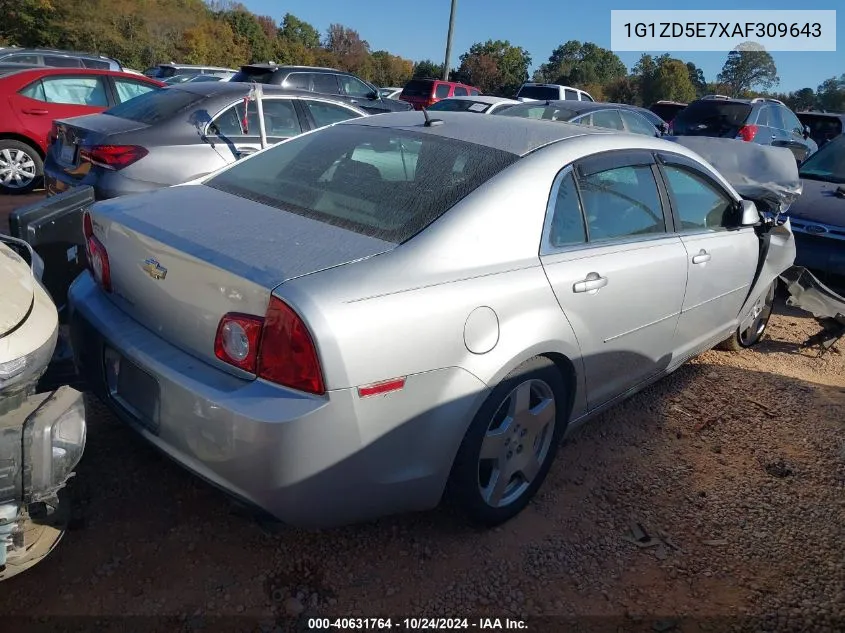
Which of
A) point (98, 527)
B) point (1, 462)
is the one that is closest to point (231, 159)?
point (98, 527)

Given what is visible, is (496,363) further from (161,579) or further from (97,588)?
(97,588)

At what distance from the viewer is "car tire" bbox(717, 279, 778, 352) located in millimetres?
4661

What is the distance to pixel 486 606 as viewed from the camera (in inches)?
92.1

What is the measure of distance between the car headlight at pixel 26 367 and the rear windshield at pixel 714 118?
39.8ft

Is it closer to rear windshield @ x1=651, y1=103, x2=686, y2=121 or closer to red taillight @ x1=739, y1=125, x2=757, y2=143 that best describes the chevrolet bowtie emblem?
red taillight @ x1=739, y1=125, x2=757, y2=143

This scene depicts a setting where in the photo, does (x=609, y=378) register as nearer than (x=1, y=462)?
No

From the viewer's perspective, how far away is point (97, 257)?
8.81ft

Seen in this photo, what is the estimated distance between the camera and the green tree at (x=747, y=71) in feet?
135

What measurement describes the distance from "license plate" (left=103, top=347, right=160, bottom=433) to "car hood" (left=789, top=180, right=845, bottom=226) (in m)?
5.75

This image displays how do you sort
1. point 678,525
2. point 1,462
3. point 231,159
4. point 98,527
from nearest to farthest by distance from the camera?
point 1,462
point 98,527
point 678,525
point 231,159

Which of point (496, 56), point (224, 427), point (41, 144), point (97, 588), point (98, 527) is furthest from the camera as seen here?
point (496, 56)

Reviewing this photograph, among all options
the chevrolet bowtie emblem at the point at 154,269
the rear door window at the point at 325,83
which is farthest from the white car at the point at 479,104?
the chevrolet bowtie emblem at the point at 154,269

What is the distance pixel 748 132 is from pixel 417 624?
11.7 meters

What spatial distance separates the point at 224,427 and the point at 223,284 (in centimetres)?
44
